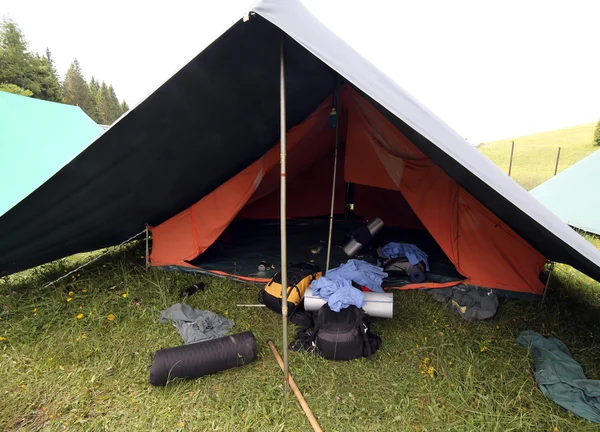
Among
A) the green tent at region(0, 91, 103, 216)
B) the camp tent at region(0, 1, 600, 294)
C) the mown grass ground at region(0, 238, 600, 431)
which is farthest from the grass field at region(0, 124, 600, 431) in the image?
the green tent at region(0, 91, 103, 216)

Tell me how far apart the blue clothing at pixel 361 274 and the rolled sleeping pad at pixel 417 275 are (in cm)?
43

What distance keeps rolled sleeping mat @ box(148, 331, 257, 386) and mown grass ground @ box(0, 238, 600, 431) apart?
0.21 feet

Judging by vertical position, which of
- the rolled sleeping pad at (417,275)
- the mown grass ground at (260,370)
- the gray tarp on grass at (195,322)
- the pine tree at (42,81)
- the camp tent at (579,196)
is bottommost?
the mown grass ground at (260,370)

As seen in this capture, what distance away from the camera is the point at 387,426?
157 centimetres

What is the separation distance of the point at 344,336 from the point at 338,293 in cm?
33

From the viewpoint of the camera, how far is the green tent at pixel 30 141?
4.04m

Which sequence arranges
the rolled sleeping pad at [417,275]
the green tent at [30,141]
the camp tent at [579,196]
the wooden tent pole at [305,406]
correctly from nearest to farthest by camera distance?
the wooden tent pole at [305,406]
the rolled sleeping pad at [417,275]
the green tent at [30,141]
the camp tent at [579,196]

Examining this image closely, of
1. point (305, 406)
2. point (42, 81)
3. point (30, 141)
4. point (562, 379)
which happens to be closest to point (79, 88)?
point (42, 81)

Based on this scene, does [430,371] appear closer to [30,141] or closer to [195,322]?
[195,322]

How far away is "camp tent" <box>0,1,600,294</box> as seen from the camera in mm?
1486

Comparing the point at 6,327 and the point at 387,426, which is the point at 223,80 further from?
the point at 6,327

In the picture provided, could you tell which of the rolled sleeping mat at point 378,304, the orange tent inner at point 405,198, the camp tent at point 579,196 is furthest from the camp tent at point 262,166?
the camp tent at point 579,196

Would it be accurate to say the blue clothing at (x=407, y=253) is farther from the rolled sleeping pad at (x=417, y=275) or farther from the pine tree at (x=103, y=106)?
the pine tree at (x=103, y=106)

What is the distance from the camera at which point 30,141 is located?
4.50 m
